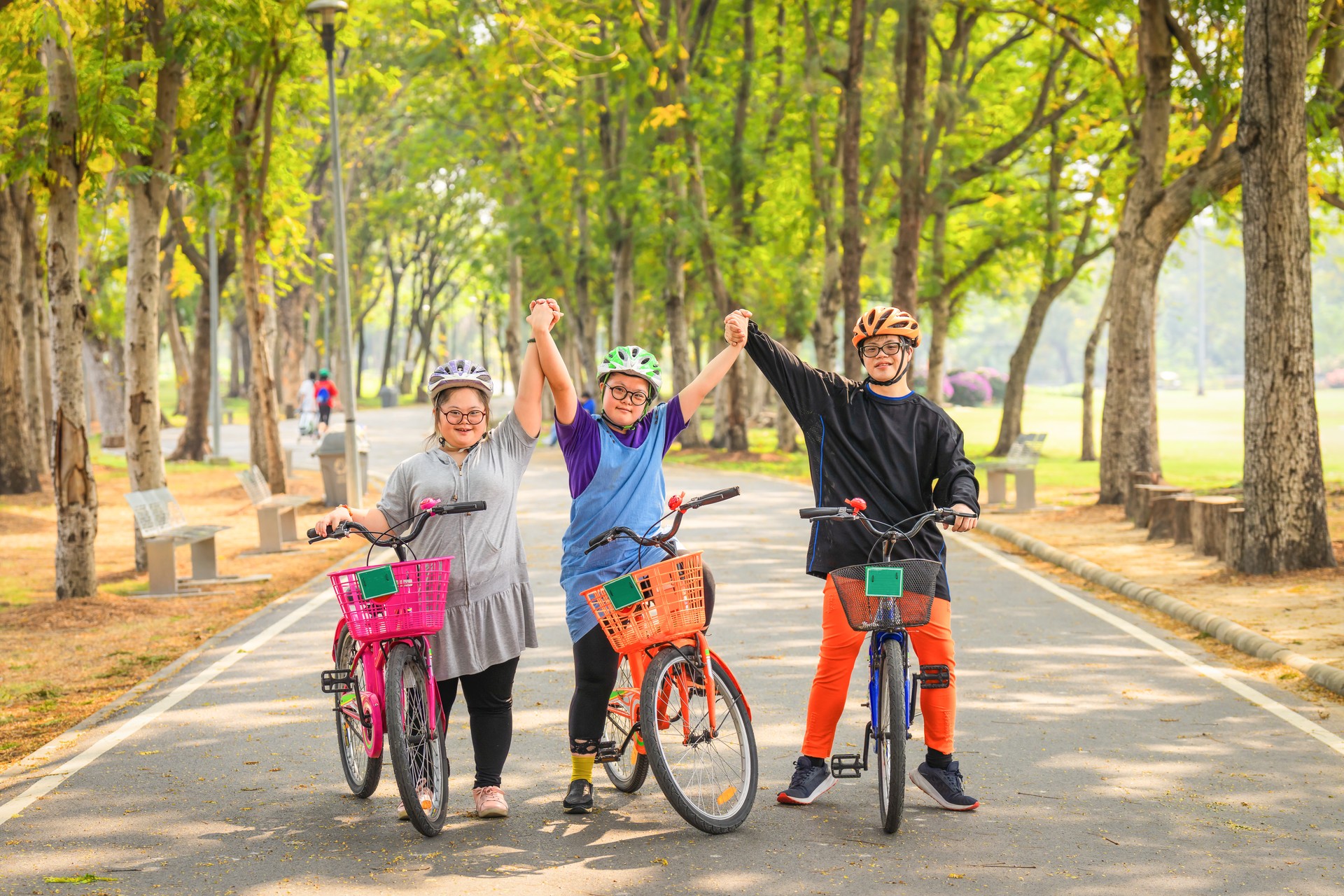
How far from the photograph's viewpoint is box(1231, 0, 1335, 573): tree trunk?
40.2 ft

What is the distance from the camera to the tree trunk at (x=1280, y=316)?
12.2m

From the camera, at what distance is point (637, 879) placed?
5.01 metres

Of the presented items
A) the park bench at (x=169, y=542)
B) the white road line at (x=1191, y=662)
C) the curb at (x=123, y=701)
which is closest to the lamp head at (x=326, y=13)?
the park bench at (x=169, y=542)

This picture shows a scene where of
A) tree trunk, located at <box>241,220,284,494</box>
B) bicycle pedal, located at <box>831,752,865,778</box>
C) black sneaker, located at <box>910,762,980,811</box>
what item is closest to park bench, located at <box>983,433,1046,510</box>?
tree trunk, located at <box>241,220,284,494</box>

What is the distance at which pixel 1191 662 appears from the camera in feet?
30.3

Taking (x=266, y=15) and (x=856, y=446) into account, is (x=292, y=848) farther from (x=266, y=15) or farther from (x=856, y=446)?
(x=266, y=15)

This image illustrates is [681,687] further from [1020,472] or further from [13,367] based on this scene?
[13,367]

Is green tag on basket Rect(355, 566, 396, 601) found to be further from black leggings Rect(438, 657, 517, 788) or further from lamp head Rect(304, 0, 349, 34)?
lamp head Rect(304, 0, 349, 34)

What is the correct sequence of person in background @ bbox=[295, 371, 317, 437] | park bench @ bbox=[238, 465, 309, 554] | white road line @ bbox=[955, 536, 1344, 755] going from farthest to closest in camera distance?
person in background @ bbox=[295, 371, 317, 437], park bench @ bbox=[238, 465, 309, 554], white road line @ bbox=[955, 536, 1344, 755]

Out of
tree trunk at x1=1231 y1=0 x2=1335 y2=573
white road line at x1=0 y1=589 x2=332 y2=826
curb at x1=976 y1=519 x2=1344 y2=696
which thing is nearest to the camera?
white road line at x1=0 y1=589 x2=332 y2=826

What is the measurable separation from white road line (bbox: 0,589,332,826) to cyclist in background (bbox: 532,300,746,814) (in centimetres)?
239

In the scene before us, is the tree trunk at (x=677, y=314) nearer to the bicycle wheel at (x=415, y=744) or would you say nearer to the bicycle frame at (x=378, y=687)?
the bicycle frame at (x=378, y=687)

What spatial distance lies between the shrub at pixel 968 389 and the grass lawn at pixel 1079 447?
83 centimetres

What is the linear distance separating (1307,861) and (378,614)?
3449mm
